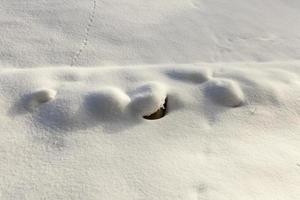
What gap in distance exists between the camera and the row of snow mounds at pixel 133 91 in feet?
5.37

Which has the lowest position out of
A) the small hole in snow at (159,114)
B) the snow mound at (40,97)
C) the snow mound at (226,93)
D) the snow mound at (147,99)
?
the snow mound at (40,97)

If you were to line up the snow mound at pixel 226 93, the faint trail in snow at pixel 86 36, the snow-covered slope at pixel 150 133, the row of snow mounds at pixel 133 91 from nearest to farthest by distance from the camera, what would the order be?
the snow-covered slope at pixel 150 133 < the row of snow mounds at pixel 133 91 < the snow mound at pixel 226 93 < the faint trail in snow at pixel 86 36

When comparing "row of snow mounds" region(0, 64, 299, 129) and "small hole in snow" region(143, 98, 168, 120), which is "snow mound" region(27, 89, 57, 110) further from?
"small hole in snow" region(143, 98, 168, 120)

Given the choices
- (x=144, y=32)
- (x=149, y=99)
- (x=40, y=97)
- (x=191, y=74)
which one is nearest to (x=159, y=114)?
(x=149, y=99)

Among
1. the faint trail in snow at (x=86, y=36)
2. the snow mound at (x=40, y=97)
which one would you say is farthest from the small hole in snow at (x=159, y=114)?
the faint trail in snow at (x=86, y=36)

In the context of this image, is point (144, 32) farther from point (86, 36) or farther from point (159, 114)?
point (159, 114)

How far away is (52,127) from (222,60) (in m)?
0.81

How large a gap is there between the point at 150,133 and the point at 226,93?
0.35 meters

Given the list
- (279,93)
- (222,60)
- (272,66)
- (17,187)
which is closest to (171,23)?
(222,60)

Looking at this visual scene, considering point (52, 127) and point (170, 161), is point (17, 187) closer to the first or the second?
point (52, 127)

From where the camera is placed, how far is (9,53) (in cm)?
196

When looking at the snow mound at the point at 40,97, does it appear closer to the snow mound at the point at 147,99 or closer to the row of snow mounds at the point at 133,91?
the row of snow mounds at the point at 133,91

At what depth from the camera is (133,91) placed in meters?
1.75

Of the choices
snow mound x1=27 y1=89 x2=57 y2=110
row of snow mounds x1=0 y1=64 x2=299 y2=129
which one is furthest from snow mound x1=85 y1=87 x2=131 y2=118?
snow mound x1=27 y1=89 x2=57 y2=110
